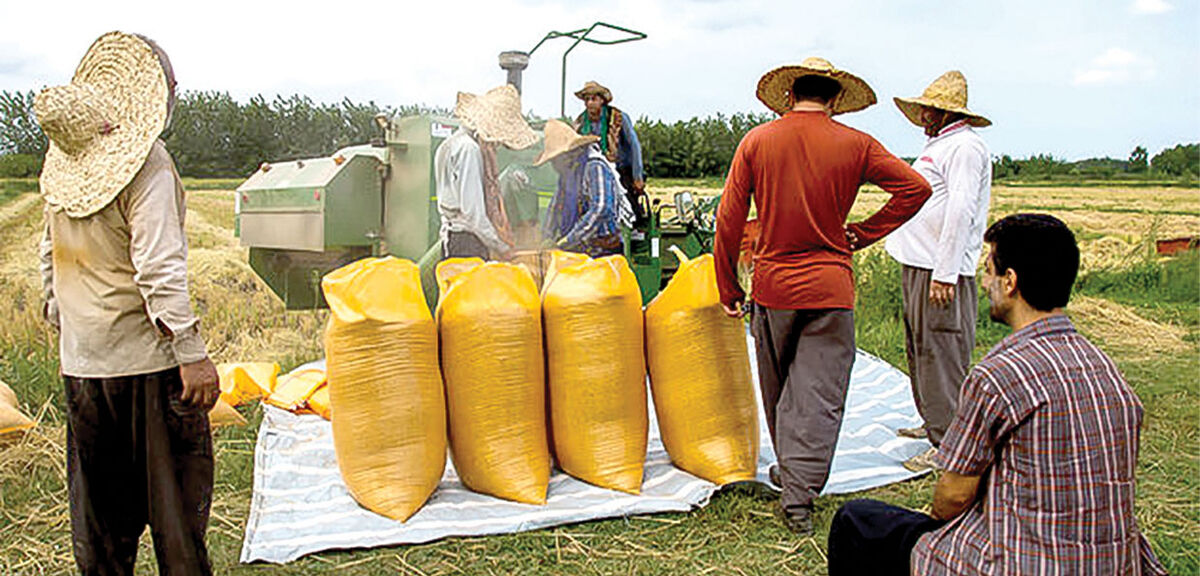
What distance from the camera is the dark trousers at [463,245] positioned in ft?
15.1

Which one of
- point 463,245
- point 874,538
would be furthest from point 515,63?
point 874,538

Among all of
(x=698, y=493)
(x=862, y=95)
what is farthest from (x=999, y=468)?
(x=862, y=95)

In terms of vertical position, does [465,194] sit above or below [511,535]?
above

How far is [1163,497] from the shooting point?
11.7 ft

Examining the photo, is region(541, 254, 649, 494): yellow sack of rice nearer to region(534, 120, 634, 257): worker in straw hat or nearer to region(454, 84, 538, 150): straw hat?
region(534, 120, 634, 257): worker in straw hat

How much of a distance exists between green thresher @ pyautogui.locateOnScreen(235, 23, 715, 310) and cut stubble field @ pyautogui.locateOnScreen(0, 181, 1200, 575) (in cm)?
54

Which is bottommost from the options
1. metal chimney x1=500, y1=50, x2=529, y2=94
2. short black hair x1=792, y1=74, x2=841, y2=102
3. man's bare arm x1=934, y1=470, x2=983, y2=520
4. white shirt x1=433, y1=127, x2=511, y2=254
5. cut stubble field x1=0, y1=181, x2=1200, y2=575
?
cut stubble field x1=0, y1=181, x2=1200, y2=575

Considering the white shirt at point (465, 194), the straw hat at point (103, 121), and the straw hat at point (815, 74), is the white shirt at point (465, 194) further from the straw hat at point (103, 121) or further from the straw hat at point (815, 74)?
the straw hat at point (103, 121)

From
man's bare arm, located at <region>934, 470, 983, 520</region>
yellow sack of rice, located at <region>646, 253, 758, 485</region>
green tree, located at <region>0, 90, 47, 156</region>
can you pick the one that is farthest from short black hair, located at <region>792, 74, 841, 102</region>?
green tree, located at <region>0, 90, 47, 156</region>

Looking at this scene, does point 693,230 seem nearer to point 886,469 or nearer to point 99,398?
point 886,469

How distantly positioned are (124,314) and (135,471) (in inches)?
17.2

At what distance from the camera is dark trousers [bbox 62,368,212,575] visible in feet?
7.53

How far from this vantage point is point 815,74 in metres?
3.10

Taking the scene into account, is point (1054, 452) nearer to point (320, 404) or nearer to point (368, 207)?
point (320, 404)
